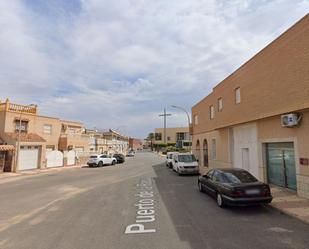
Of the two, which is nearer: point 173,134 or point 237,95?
point 237,95

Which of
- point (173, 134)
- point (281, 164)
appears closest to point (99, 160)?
point (281, 164)

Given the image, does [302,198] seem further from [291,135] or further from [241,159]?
[241,159]

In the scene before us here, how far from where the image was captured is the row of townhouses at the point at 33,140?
28172mm

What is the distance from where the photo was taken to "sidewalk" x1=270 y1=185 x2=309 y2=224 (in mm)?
8992

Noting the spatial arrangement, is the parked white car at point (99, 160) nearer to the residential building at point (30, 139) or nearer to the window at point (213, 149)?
the residential building at point (30, 139)

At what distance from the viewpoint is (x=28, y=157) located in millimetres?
30438

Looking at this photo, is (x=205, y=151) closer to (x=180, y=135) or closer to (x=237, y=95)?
(x=237, y=95)

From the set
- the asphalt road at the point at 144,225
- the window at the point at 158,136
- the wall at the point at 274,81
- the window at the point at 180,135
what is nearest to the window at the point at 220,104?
the wall at the point at 274,81

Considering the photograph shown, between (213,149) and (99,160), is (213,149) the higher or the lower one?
the higher one

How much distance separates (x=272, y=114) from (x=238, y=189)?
213 inches

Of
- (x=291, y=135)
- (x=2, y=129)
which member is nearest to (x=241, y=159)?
(x=291, y=135)

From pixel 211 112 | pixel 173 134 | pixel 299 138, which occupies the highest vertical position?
pixel 173 134

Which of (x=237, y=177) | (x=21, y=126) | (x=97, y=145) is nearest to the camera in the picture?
(x=237, y=177)

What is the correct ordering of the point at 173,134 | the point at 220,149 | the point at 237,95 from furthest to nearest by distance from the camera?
1. the point at 173,134
2. the point at 220,149
3. the point at 237,95
